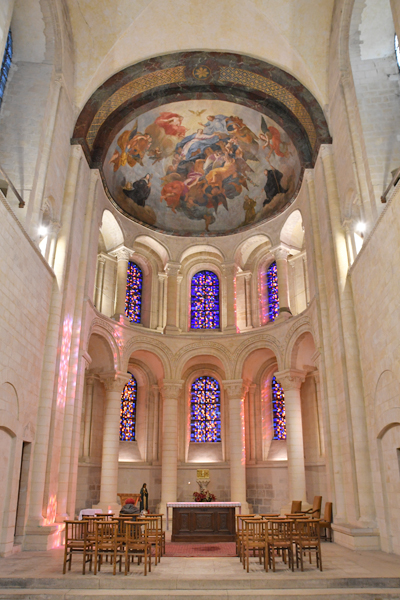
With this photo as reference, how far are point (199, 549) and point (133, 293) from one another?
1189 centimetres

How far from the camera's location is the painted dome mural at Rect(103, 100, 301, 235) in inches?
775

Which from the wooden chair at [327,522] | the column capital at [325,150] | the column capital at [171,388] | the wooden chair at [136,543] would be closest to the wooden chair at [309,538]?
the wooden chair at [136,543]

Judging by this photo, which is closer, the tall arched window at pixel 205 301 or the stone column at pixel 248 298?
the stone column at pixel 248 298

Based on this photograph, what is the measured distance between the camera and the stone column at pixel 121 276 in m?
19.7

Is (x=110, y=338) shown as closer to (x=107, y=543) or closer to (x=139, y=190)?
(x=139, y=190)

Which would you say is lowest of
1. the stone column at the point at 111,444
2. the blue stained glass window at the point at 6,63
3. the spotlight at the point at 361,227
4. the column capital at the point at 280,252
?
the stone column at the point at 111,444

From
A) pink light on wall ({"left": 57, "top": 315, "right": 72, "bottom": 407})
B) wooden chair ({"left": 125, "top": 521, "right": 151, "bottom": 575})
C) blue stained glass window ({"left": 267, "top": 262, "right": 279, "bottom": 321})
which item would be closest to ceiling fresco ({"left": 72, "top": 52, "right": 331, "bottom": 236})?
blue stained glass window ({"left": 267, "top": 262, "right": 279, "bottom": 321})

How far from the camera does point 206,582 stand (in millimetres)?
7887

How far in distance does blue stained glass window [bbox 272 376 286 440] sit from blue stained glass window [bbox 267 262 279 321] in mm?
2833

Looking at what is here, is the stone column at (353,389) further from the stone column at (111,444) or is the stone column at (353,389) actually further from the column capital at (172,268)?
the column capital at (172,268)

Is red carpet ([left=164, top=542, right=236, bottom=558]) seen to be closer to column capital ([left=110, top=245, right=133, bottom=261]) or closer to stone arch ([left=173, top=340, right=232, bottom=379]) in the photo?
stone arch ([left=173, top=340, right=232, bottom=379])

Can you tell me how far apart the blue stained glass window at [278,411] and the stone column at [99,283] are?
7.95 metres

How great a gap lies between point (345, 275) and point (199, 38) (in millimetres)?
9863

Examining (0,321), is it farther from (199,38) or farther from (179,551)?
(199,38)
